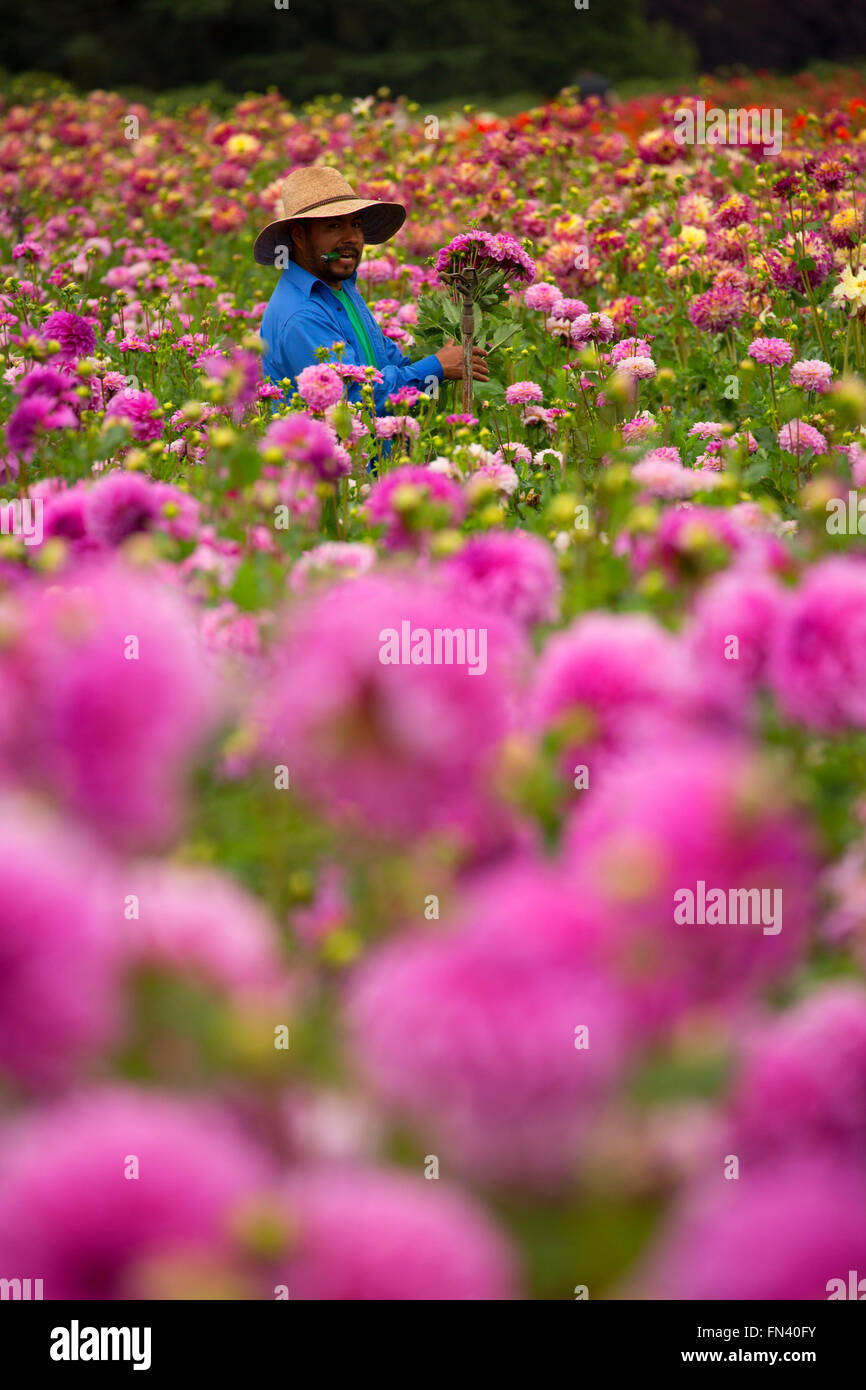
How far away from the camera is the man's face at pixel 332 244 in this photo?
440 centimetres

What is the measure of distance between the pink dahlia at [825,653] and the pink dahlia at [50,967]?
0.58 meters

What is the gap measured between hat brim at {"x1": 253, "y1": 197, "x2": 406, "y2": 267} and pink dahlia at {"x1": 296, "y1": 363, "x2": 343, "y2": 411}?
4.52 ft

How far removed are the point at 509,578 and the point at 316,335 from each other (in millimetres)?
3102

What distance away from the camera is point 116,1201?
733mm

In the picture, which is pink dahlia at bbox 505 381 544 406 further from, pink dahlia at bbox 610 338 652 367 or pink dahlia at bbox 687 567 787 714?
pink dahlia at bbox 687 567 787 714

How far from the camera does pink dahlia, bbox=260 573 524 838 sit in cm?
97

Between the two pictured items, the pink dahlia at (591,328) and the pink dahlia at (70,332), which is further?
the pink dahlia at (591,328)

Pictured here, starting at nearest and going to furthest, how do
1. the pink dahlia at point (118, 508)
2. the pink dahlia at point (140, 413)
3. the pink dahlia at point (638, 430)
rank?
1. the pink dahlia at point (118, 508)
2. the pink dahlia at point (140, 413)
3. the pink dahlia at point (638, 430)

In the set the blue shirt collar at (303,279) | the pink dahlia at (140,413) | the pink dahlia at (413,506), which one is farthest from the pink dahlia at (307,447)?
the blue shirt collar at (303,279)

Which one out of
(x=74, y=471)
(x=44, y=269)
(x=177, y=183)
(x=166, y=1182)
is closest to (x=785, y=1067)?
(x=166, y=1182)

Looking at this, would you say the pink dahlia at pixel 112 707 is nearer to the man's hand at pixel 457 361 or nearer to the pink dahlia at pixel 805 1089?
the pink dahlia at pixel 805 1089

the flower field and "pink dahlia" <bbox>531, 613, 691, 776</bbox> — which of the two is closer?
the flower field

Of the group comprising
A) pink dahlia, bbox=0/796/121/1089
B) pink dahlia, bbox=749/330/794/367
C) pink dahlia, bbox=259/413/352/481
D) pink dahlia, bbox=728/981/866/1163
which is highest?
pink dahlia, bbox=749/330/794/367

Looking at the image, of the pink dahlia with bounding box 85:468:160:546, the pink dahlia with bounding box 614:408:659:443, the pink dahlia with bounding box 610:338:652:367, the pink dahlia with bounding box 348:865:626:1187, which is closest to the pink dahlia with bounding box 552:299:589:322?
the pink dahlia with bounding box 610:338:652:367
